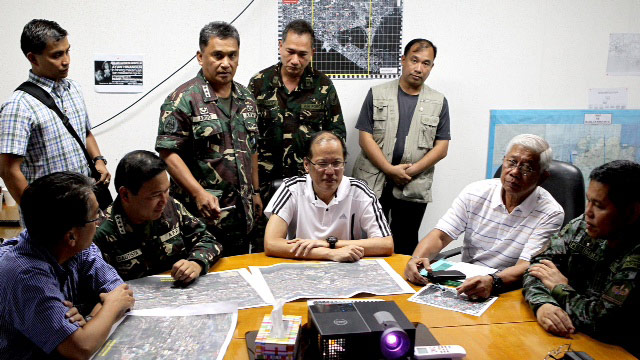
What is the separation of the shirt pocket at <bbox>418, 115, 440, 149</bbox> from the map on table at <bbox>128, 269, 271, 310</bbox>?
1.75 metres

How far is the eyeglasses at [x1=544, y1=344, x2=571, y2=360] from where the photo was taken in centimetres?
133

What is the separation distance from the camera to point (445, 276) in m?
1.79

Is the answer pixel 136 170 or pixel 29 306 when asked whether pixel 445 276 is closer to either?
pixel 136 170

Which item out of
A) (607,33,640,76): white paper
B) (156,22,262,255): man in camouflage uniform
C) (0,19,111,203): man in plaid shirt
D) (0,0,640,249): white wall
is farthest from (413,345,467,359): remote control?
(607,33,640,76): white paper

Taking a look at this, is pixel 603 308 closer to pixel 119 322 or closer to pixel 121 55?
pixel 119 322

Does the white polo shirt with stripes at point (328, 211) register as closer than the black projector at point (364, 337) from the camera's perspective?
No

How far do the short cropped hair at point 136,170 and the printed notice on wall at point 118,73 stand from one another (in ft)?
6.06

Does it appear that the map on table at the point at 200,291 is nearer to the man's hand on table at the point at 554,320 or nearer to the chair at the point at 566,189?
the man's hand on table at the point at 554,320

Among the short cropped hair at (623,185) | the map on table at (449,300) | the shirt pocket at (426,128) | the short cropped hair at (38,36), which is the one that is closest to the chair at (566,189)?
the map on table at (449,300)

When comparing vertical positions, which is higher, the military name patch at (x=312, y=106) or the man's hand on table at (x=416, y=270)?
the military name patch at (x=312, y=106)

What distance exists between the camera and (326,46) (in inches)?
137

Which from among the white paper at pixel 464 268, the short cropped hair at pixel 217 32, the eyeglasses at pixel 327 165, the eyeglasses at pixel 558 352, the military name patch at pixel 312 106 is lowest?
the eyeglasses at pixel 558 352

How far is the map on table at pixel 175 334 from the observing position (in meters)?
1.28

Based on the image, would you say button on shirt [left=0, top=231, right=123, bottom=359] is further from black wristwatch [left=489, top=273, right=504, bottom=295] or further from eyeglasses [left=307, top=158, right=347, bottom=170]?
black wristwatch [left=489, top=273, right=504, bottom=295]
